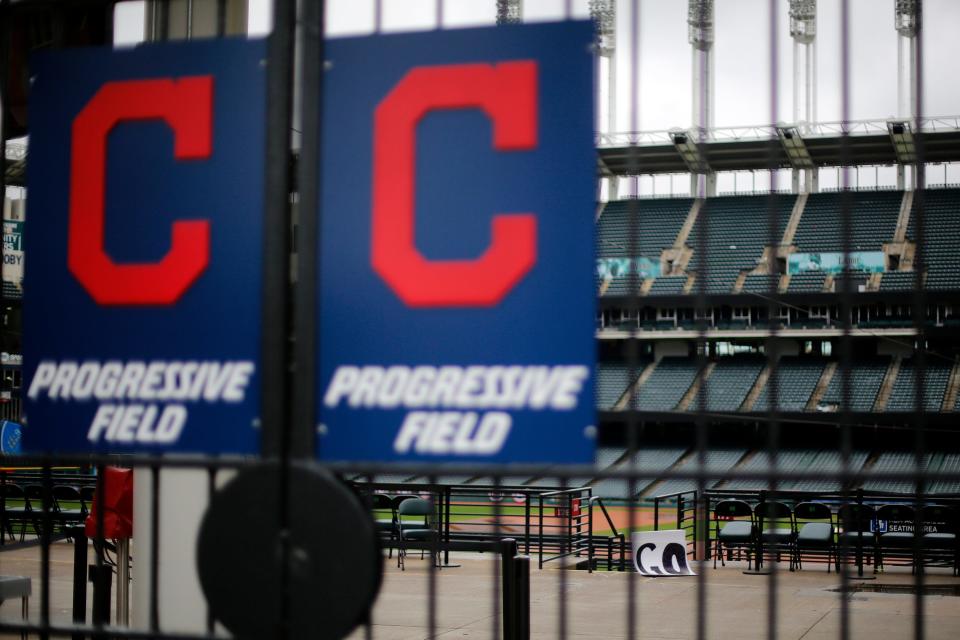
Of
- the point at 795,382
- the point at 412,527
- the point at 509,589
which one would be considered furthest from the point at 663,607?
the point at 795,382

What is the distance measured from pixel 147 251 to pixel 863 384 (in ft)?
105

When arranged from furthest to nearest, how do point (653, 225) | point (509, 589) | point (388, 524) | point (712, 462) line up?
point (653, 225)
point (712, 462)
point (388, 524)
point (509, 589)

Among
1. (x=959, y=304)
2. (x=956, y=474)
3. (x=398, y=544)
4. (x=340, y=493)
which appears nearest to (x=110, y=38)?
(x=340, y=493)

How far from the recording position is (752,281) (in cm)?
3572

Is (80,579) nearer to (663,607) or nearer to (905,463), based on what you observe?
(663,607)

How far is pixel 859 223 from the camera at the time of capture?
36.1 metres

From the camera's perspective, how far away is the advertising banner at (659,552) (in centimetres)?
1018

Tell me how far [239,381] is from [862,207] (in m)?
36.1

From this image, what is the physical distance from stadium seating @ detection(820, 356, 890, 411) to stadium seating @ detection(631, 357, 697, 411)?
4.20 meters

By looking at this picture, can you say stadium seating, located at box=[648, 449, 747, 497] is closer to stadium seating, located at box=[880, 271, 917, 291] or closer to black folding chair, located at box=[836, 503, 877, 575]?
stadium seating, located at box=[880, 271, 917, 291]

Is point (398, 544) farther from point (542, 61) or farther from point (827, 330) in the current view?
point (827, 330)

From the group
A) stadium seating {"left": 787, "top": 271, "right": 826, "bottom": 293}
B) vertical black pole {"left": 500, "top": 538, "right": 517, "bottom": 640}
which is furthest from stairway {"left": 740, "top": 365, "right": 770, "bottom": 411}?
vertical black pole {"left": 500, "top": 538, "right": 517, "bottom": 640}

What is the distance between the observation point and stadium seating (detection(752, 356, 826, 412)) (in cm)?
3225

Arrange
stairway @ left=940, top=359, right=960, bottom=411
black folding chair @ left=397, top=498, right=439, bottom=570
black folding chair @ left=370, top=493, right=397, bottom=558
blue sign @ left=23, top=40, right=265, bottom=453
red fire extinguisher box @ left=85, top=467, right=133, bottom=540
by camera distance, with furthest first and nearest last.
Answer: stairway @ left=940, top=359, right=960, bottom=411, black folding chair @ left=397, top=498, right=439, bottom=570, black folding chair @ left=370, top=493, right=397, bottom=558, red fire extinguisher box @ left=85, top=467, right=133, bottom=540, blue sign @ left=23, top=40, right=265, bottom=453
